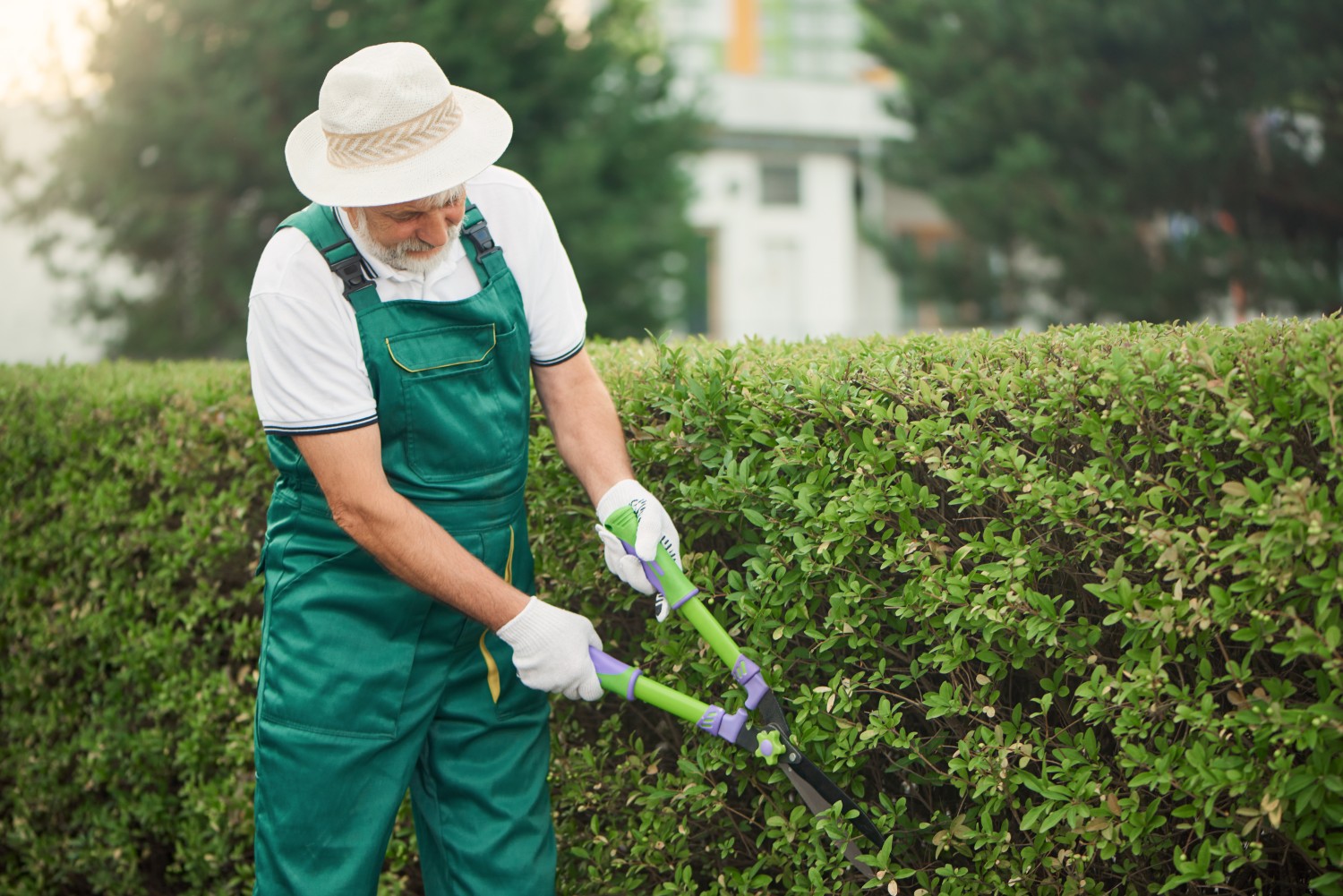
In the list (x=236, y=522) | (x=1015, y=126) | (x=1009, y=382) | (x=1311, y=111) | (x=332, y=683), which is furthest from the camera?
(x=1015, y=126)

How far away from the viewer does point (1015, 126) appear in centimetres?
1570

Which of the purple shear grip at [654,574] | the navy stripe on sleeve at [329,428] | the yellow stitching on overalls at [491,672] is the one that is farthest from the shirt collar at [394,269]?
the yellow stitching on overalls at [491,672]

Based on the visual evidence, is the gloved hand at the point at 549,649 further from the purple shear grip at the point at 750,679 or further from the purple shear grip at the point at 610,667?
the purple shear grip at the point at 750,679

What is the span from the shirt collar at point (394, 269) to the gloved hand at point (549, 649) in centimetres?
72

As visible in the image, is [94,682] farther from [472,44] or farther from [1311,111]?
[1311,111]

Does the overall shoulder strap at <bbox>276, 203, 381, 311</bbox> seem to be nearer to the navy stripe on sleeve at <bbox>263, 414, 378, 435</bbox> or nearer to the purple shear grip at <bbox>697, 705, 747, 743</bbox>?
the navy stripe on sleeve at <bbox>263, 414, 378, 435</bbox>

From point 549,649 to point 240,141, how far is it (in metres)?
12.2

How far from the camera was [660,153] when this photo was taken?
53.1ft

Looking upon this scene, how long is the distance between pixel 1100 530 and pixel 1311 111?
43.3 ft

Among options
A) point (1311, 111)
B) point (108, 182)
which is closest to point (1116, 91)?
point (1311, 111)

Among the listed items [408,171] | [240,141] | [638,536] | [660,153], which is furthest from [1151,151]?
[408,171]

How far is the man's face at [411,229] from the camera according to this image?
251 cm

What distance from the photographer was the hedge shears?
2562 millimetres

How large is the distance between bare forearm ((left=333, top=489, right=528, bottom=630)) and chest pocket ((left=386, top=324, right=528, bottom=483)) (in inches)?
5.6
